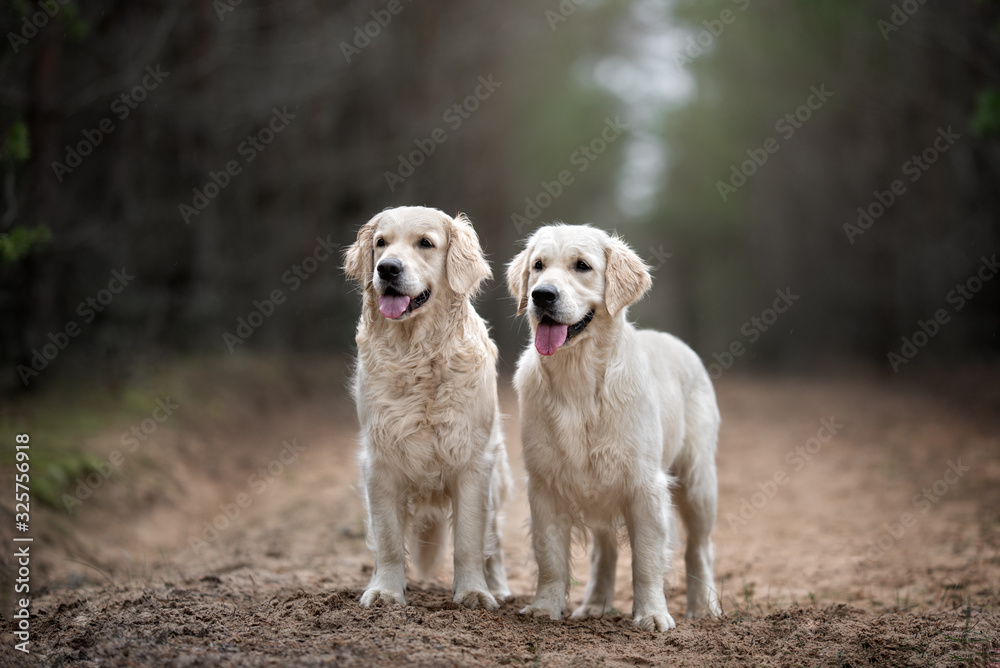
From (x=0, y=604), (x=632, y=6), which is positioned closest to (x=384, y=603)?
(x=0, y=604)

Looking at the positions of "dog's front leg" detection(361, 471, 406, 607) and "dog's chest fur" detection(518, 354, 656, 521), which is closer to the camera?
"dog's chest fur" detection(518, 354, 656, 521)

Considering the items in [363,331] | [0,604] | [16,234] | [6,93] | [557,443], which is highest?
[6,93]

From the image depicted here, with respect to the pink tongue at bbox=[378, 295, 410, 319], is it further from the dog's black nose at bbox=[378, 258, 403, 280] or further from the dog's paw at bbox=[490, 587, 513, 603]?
the dog's paw at bbox=[490, 587, 513, 603]

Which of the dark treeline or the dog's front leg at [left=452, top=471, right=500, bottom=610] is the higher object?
the dark treeline

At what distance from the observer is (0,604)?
16.1 ft

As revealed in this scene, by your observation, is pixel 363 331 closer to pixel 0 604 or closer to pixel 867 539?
pixel 0 604

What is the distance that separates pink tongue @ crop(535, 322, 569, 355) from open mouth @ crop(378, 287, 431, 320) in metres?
0.75

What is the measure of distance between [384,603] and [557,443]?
1.28 meters

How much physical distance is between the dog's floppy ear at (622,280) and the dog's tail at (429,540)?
164 centimetres

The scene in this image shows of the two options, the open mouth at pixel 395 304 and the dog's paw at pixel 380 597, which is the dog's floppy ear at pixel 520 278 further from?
the dog's paw at pixel 380 597

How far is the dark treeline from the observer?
11648mm

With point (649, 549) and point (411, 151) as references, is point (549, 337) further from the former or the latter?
point (411, 151)

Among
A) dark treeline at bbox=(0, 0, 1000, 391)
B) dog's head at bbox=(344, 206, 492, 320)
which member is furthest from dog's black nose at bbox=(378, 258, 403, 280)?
dark treeline at bbox=(0, 0, 1000, 391)

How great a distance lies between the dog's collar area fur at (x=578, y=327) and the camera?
183 inches
